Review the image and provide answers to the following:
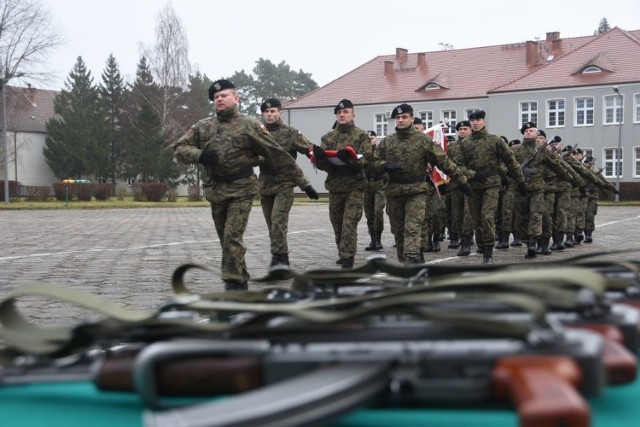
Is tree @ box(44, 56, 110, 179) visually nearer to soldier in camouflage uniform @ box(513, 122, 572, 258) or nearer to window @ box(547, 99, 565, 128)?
window @ box(547, 99, 565, 128)

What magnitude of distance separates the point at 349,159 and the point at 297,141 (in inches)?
28.7

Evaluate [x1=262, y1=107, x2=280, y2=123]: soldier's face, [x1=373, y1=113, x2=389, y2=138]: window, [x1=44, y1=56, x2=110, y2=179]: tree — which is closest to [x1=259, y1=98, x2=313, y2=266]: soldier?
[x1=262, y1=107, x2=280, y2=123]: soldier's face

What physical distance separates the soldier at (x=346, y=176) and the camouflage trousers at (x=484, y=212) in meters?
1.97

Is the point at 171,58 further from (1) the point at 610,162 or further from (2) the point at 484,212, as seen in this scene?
(2) the point at 484,212

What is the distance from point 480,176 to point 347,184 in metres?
2.32

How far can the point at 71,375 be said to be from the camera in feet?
5.47

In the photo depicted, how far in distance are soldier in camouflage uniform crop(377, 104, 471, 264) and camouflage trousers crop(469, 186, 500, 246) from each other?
1244 millimetres

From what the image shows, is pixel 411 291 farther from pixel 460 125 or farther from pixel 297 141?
pixel 460 125

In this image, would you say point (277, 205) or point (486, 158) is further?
point (486, 158)

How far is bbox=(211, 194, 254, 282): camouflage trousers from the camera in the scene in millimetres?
7754

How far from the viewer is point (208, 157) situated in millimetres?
7699

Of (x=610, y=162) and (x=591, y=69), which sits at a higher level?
(x=591, y=69)

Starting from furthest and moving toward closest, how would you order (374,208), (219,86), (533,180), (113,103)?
(113,103) < (374,208) < (533,180) < (219,86)

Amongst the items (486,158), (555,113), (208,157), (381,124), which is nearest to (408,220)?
(486,158)
